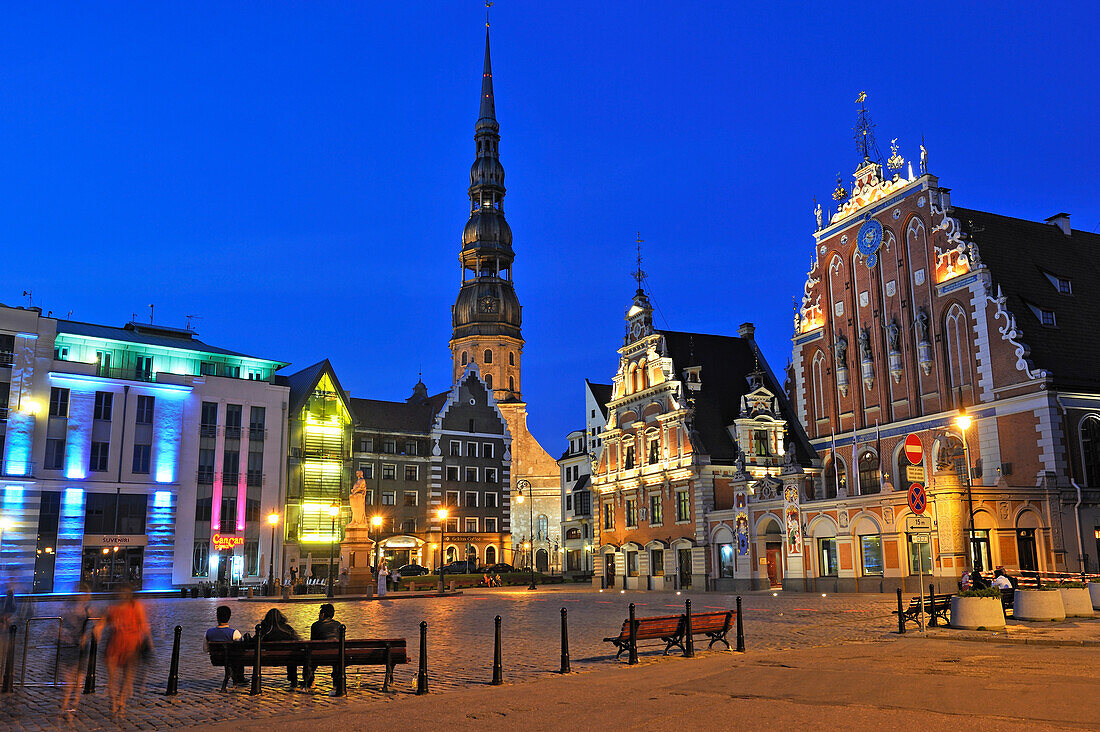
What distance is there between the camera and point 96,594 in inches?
2066

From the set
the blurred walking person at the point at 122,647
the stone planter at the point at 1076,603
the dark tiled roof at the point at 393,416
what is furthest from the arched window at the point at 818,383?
the blurred walking person at the point at 122,647

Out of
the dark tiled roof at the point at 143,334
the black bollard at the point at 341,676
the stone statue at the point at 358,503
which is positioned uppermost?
the dark tiled roof at the point at 143,334

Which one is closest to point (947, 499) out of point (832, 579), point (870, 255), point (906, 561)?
point (906, 561)

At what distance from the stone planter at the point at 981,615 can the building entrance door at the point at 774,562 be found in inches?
1037

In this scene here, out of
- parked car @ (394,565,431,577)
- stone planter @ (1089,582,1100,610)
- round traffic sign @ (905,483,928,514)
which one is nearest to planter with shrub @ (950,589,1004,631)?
round traffic sign @ (905,483,928,514)

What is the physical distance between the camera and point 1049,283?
44.8 metres

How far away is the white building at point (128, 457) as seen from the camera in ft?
181

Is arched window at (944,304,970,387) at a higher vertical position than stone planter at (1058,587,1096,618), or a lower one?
higher

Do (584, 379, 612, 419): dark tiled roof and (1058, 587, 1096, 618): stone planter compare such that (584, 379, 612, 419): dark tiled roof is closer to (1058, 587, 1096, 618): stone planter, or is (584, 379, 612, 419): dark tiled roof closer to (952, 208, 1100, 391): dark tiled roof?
(952, 208, 1100, 391): dark tiled roof

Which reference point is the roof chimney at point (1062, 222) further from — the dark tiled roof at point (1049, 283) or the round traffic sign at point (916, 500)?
the round traffic sign at point (916, 500)

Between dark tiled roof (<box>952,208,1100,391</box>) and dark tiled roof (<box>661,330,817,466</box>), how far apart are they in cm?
1563

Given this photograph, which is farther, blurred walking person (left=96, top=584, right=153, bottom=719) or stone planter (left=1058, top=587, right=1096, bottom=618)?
stone planter (left=1058, top=587, right=1096, bottom=618)

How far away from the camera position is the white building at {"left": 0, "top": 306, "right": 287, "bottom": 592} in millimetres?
55312

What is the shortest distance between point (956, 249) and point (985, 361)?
5.68m
